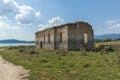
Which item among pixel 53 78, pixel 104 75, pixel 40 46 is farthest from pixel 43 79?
pixel 40 46

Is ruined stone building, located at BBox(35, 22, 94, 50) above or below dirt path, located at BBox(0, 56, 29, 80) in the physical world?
above

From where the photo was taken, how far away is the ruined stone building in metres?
32.6

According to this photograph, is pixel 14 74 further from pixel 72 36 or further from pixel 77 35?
pixel 77 35

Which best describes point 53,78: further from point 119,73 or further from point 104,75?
point 119,73

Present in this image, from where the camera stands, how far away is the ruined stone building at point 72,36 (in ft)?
107

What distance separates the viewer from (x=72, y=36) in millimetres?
32688

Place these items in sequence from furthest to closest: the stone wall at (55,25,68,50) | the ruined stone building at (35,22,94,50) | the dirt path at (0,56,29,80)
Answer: the stone wall at (55,25,68,50) < the ruined stone building at (35,22,94,50) < the dirt path at (0,56,29,80)

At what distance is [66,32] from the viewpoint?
3269 centimetres

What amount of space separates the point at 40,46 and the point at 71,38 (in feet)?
49.5

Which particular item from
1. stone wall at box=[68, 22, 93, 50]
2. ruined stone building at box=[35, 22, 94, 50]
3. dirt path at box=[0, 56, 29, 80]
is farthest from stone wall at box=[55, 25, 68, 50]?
dirt path at box=[0, 56, 29, 80]

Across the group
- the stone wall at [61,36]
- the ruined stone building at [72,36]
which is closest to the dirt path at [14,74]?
the ruined stone building at [72,36]

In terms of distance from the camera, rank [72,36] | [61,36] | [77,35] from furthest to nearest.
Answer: [61,36]
[77,35]
[72,36]

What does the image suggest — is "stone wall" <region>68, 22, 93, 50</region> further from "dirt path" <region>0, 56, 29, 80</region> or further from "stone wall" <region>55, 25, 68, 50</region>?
"dirt path" <region>0, 56, 29, 80</region>

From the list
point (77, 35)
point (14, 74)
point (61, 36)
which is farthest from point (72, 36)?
point (14, 74)
